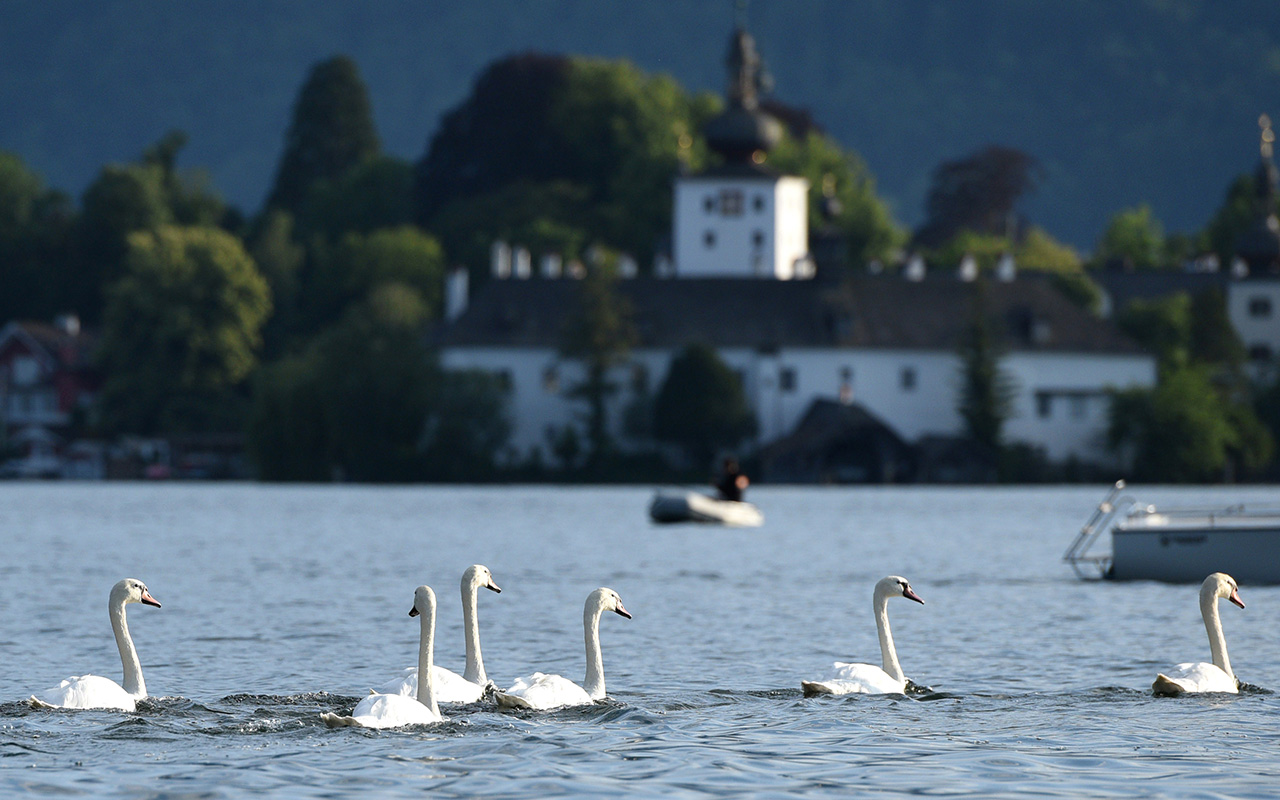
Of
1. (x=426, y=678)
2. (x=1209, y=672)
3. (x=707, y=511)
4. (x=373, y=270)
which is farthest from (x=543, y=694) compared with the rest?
(x=373, y=270)

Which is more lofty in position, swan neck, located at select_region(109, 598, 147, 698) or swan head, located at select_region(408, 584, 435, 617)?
swan head, located at select_region(408, 584, 435, 617)

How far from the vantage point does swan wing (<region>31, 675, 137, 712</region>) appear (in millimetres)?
19672

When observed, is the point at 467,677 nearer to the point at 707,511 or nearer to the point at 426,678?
the point at 426,678

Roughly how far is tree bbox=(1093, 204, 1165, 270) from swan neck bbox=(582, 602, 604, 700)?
138 meters

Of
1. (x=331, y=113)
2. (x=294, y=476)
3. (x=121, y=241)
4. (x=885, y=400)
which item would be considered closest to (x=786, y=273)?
(x=885, y=400)

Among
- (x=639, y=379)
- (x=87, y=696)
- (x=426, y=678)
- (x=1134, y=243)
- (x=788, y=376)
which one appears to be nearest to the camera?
(x=426, y=678)

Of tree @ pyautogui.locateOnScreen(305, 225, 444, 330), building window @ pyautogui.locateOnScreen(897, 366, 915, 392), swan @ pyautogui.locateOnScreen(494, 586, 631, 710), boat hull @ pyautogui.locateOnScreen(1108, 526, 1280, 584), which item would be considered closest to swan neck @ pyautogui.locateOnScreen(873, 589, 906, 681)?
swan @ pyautogui.locateOnScreen(494, 586, 631, 710)

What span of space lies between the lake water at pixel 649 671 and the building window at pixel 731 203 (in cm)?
7252

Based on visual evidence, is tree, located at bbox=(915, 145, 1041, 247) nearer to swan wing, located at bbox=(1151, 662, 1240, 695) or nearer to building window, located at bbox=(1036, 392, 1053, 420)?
building window, located at bbox=(1036, 392, 1053, 420)

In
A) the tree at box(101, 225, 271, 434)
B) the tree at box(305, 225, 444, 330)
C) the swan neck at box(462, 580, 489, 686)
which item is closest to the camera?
the swan neck at box(462, 580, 489, 686)

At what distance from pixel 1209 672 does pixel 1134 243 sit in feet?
465

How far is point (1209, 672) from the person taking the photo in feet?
71.1

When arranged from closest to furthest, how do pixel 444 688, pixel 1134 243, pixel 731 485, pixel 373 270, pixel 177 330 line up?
pixel 444 688 → pixel 731 485 → pixel 177 330 → pixel 373 270 → pixel 1134 243

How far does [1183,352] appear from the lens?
116 m
